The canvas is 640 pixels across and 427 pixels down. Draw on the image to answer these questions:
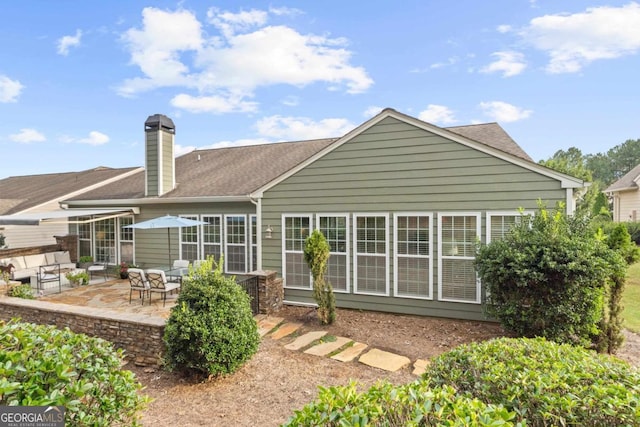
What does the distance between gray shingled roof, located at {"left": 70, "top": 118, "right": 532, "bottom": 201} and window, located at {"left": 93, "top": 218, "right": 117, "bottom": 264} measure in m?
1.06

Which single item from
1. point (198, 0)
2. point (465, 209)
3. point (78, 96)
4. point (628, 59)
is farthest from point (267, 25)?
point (628, 59)

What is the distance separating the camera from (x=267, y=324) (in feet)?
25.4

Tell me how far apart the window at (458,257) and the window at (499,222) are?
0.24 meters

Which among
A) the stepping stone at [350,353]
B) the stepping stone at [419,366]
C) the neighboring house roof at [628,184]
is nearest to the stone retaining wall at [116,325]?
the stepping stone at [350,353]

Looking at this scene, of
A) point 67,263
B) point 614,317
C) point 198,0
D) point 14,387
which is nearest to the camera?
point 14,387

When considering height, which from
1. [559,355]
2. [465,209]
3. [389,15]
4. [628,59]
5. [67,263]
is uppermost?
[389,15]

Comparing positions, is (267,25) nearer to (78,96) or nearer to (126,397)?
(78,96)

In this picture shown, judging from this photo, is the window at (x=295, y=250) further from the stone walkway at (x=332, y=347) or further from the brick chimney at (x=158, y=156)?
the brick chimney at (x=158, y=156)

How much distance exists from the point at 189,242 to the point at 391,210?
7230 mm

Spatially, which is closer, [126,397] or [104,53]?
[126,397]

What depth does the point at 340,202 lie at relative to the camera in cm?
871

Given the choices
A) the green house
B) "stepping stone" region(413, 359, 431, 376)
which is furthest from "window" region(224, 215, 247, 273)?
"stepping stone" region(413, 359, 431, 376)

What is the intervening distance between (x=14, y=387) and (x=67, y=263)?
1354 cm

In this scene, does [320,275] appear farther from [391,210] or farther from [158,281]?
[158,281]
